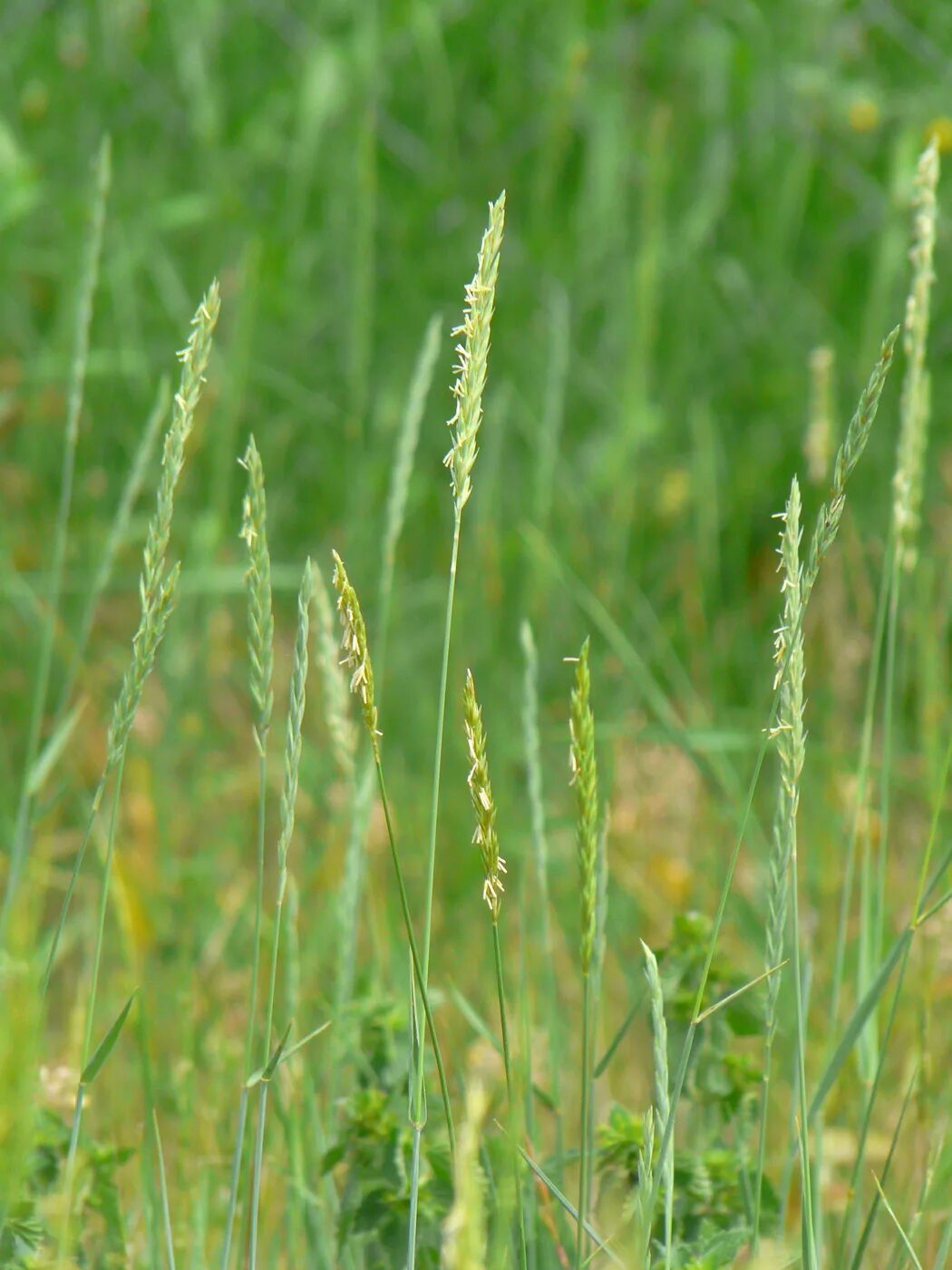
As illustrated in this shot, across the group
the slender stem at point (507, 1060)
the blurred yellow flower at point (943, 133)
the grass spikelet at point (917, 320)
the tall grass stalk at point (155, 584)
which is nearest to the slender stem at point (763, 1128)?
the slender stem at point (507, 1060)

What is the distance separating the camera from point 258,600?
28.6 inches

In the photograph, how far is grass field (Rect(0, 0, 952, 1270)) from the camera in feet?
2.94

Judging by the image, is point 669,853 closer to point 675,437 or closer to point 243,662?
point 243,662

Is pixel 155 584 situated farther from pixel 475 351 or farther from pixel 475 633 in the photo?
pixel 475 633

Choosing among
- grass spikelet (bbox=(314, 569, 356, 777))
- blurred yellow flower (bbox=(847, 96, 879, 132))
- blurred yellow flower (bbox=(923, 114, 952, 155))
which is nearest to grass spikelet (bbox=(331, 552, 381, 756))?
grass spikelet (bbox=(314, 569, 356, 777))

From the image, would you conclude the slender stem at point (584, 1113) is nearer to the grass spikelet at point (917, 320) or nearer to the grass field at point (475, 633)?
the grass field at point (475, 633)

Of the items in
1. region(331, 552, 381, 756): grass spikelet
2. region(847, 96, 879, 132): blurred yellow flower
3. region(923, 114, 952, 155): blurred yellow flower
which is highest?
region(847, 96, 879, 132): blurred yellow flower

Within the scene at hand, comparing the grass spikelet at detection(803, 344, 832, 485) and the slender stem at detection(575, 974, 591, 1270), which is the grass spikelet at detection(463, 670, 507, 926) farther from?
the grass spikelet at detection(803, 344, 832, 485)

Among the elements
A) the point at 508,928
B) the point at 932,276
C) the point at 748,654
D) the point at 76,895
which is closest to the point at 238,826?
the point at 76,895

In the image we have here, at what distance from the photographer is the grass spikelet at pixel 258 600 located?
73 centimetres

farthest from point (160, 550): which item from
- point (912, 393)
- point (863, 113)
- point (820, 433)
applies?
point (863, 113)

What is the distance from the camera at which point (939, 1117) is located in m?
1.20

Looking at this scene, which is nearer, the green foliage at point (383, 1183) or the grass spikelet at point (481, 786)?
the grass spikelet at point (481, 786)

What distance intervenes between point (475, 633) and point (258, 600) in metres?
1.49
